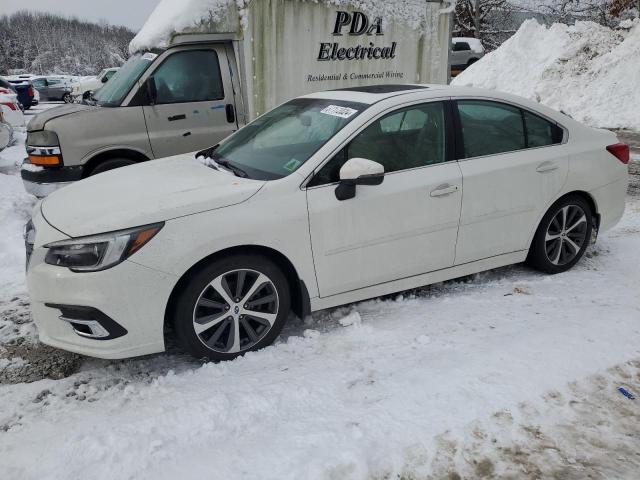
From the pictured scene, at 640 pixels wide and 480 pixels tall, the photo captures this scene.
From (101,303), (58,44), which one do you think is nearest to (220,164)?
(101,303)

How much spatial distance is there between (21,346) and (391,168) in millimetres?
2780

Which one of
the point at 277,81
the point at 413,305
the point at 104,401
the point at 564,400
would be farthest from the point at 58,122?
the point at 564,400

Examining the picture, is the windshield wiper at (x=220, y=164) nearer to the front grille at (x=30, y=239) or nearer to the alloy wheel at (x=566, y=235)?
the front grille at (x=30, y=239)

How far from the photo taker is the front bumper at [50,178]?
5.98m

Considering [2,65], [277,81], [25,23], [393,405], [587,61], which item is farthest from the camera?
[25,23]

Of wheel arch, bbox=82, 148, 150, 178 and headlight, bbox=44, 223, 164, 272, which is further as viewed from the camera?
wheel arch, bbox=82, 148, 150, 178

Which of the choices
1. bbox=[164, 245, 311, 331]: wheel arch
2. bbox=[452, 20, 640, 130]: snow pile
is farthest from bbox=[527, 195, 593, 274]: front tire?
bbox=[452, 20, 640, 130]: snow pile

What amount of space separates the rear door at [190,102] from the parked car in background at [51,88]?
93.2 ft

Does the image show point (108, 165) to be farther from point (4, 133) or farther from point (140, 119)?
point (4, 133)

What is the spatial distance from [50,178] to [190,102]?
178cm

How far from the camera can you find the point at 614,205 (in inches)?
187

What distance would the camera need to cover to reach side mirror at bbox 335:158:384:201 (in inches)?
135

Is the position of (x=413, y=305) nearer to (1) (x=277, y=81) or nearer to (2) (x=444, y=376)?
(2) (x=444, y=376)

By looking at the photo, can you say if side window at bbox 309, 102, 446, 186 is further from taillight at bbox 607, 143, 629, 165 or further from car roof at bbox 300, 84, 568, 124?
taillight at bbox 607, 143, 629, 165
